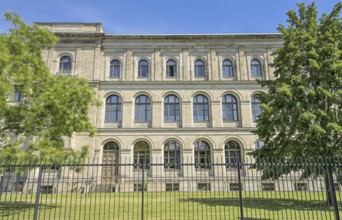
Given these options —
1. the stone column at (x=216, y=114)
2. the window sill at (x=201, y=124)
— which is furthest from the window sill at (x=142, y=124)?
the stone column at (x=216, y=114)

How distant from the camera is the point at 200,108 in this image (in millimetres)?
26828

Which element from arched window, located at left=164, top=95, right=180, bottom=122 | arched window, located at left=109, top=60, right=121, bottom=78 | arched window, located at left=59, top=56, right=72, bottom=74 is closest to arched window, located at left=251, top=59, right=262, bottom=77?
arched window, located at left=164, top=95, right=180, bottom=122

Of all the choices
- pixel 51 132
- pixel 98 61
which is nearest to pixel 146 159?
pixel 98 61

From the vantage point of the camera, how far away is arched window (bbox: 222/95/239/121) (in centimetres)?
2662

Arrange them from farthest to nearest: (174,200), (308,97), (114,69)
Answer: (114,69)
(308,97)
(174,200)

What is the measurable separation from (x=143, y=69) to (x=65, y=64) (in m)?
7.24

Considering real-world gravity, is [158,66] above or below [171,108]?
above

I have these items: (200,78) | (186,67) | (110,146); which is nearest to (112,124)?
(110,146)

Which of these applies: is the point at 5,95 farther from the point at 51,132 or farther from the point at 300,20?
the point at 300,20

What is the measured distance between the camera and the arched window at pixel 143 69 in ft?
90.7

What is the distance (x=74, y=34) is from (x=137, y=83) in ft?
24.6

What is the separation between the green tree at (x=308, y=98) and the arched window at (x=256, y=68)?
1057cm

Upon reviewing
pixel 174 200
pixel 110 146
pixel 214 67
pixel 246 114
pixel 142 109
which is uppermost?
pixel 214 67

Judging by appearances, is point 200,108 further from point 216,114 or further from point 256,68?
point 256,68
